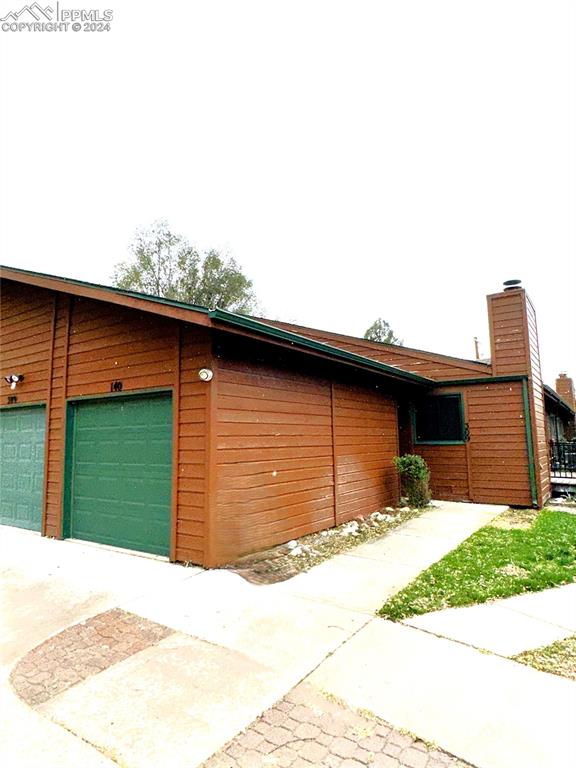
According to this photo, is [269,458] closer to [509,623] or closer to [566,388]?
[509,623]

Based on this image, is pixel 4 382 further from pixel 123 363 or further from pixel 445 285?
pixel 445 285

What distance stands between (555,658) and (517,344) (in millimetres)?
6878

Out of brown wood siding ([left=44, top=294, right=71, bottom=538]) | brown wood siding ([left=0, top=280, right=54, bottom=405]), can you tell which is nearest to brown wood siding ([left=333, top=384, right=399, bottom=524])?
brown wood siding ([left=44, top=294, right=71, bottom=538])

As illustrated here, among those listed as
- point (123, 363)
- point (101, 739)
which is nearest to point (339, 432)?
point (123, 363)

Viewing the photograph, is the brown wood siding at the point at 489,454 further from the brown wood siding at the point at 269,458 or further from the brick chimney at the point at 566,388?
the brick chimney at the point at 566,388

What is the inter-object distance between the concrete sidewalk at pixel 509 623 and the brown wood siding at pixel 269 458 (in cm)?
209

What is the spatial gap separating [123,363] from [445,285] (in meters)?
20.6

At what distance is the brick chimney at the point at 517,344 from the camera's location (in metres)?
8.23

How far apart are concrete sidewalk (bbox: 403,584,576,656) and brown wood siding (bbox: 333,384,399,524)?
323 centimetres

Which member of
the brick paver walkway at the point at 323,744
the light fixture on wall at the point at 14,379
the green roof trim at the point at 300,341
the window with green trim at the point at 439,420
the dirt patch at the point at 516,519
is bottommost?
the dirt patch at the point at 516,519

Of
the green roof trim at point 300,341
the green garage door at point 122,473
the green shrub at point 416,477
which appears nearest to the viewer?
the green roof trim at point 300,341

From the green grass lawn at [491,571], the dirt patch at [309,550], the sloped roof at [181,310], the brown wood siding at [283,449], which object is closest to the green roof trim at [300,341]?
the sloped roof at [181,310]

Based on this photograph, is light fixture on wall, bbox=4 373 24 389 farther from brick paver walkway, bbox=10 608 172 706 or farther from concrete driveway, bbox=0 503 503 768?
brick paver walkway, bbox=10 608 172 706

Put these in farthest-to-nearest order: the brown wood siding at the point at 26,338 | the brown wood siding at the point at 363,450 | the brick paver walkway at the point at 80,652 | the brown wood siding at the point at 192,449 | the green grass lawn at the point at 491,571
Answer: the brown wood siding at the point at 363,450 → the brown wood siding at the point at 26,338 → the brown wood siding at the point at 192,449 → the green grass lawn at the point at 491,571 → the brick paver walkway at the point at 80,652
